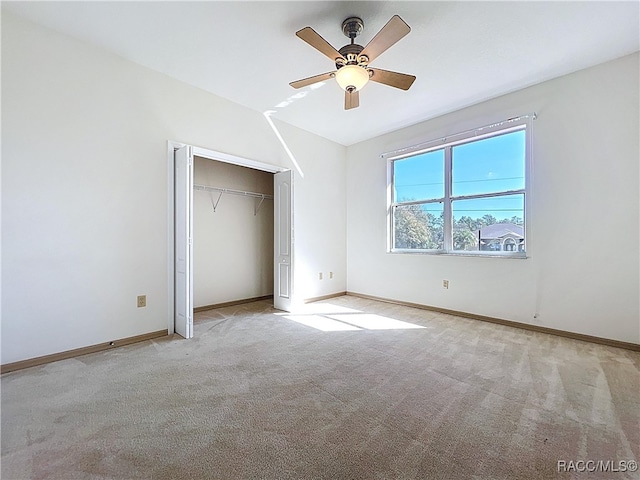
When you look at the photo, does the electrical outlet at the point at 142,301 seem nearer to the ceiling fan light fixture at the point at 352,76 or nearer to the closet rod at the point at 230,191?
the closet rod at the point at 230,191

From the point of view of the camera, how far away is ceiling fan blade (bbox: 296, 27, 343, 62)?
194 cm

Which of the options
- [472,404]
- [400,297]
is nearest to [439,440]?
[472,404]

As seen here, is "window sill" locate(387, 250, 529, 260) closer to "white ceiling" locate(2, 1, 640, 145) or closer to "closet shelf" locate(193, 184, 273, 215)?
"white ceiling" locate(2, 1, 640, 145)

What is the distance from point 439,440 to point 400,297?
3084mm

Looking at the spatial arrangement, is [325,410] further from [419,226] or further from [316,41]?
[419,226]

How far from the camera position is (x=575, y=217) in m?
2.97

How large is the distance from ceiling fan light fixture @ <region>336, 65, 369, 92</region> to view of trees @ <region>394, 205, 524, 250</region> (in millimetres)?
2461

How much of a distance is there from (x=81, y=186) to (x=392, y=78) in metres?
2.86

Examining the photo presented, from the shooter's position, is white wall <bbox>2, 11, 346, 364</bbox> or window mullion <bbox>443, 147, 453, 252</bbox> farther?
window mullion <bbox>443, 147, 453, 252</bbox>

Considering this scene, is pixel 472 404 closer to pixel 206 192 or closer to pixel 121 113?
pixel 121 113

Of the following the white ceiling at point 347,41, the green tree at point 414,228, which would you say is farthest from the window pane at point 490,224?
the white ceiling at point 347,41

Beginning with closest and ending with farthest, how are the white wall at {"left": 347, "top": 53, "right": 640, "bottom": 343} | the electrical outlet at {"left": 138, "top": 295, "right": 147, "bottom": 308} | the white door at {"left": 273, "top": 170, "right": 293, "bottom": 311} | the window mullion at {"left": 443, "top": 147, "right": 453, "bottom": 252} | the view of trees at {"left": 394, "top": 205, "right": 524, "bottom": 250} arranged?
the white wall at {"left": 347, "top": 53, "right": 640, "bottom": 343} < the electrical outlet at {"left": 138, "top": 295, "right": 147, "bottom": 308} < the view of trees at {"left": 394, "top": 205, "right": 524, "bottom": 250} < the window mullion at {"left": 443, "top": 147, "right": 453, "bottom": 252} < the white door at {"left": 273, "top": 170, "right": 293, "bottom": 311}

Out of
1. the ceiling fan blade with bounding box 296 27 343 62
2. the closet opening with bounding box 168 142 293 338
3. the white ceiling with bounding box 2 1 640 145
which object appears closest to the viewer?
the ceiling fan blade with bounding box 296 27 343 62

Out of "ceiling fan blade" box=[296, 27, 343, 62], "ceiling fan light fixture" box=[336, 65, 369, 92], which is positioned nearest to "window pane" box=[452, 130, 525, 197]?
"ceiling fan light fixture" box=[336, 65, 369, 92]
